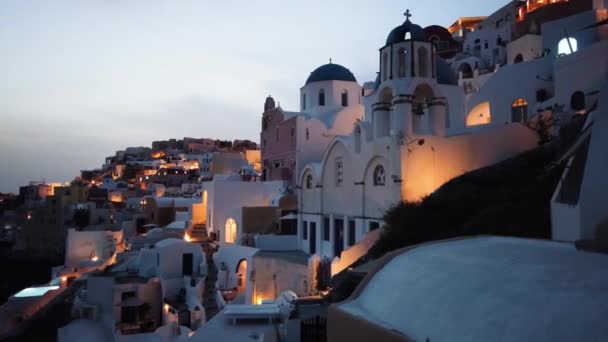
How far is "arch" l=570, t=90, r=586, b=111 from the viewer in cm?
1867

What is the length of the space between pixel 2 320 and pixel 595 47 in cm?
3487

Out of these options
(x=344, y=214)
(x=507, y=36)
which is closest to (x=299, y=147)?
(x=344, y=214)

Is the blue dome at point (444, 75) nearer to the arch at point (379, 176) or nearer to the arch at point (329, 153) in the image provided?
the arch at point (329, 153)

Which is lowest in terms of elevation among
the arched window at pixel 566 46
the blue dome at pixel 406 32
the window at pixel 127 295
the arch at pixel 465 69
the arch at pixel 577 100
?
the window at pixel 127 295

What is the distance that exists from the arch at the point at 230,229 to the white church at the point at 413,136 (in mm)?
8294

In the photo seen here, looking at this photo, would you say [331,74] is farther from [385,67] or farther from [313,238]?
[313,238]

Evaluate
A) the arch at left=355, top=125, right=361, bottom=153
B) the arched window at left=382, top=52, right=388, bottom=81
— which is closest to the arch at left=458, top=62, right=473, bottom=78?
the arched window at left=382, top=52, right=388, bottom=81

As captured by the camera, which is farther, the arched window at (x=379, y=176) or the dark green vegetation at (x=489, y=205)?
the arched window at (x=379, y=176)

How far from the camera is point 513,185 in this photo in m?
15.1

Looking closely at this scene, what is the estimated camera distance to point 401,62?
1862 centimetres

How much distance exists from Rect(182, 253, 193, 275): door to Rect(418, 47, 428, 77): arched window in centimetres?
1584

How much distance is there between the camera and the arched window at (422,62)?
60.8ft

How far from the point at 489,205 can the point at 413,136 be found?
12.6 ft

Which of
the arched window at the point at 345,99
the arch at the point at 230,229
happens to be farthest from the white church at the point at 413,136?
the arched window at the point at 345,99
